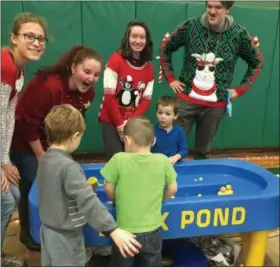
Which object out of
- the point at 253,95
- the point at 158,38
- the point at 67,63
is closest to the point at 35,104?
the point at 67,63

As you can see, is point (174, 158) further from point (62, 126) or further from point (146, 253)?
point (62, 126)

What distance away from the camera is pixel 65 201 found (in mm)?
1286

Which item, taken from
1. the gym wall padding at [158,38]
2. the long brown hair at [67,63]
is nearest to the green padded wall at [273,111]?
the gym wall padding at [158,38]

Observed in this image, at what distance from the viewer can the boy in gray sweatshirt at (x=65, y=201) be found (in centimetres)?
125

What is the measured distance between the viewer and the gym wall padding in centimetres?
268

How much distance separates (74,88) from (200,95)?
77cm

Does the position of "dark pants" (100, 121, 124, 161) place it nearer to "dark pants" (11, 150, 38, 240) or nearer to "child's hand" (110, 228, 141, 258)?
"dark pants" (11, 150, 38, 240)

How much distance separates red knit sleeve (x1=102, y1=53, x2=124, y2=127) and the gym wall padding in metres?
0.79

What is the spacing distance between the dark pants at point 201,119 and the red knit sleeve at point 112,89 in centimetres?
41

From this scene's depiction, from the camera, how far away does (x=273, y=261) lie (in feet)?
6.48

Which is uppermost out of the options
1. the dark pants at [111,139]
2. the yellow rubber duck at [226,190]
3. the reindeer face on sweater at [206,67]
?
the reindeer face on sweater at [206,67]

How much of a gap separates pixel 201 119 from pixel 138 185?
975mm

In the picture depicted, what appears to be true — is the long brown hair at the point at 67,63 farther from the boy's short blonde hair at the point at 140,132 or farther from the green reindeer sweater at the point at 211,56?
the green reindeer sweater at the point at 211,56

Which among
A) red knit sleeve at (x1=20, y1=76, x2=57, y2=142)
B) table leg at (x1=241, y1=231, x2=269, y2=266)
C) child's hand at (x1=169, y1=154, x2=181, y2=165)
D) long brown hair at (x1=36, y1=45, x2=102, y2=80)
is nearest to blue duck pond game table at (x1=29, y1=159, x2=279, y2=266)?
table leg at (x1=241, y1=231, x2=269, y2=266)
